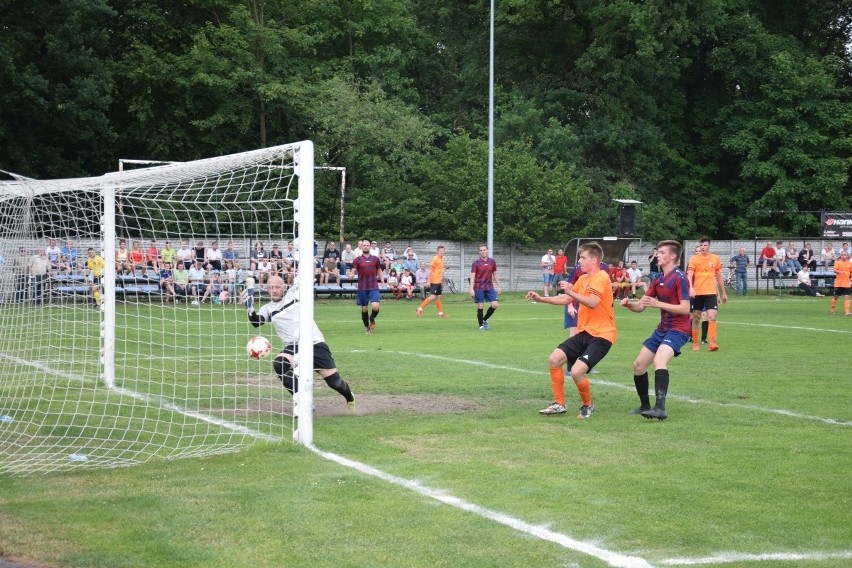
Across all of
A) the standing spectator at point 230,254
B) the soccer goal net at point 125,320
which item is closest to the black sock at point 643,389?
the soccer goal net at point 125,320

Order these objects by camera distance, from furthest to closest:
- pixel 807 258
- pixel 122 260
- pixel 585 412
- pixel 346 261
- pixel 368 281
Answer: pixel 807 258 < pixel 346 261 < pixel 368 281 < pixel 122 260 < pixel 585 412

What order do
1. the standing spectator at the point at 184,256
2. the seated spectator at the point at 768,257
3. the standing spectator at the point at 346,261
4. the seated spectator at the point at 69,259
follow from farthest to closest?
the seated spectator at the point at 768,257 < the standing spectator at the point at 346,261 < the standing spectator at the point at 184,256 < the seated spectator at the point at 69,259

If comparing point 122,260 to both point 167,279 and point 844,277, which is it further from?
point 844,277

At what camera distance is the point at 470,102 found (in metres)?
50.9

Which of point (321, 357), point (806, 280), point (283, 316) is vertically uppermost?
point (283, 316)

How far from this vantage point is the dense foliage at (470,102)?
41500 mm

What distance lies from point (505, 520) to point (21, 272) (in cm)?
937

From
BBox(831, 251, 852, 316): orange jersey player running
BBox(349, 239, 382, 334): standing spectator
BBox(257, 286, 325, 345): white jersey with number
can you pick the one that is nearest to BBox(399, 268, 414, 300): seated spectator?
BBox(349, 239, 382, 334): standing spectator

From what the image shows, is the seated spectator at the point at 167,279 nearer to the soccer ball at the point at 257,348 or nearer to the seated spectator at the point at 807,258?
the soccer ball at the point at 257,348

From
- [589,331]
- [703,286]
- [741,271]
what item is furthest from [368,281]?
[741,271]

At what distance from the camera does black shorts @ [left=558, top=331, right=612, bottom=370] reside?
418 inches

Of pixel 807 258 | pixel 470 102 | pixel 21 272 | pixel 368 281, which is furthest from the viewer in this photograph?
pixel 470 102

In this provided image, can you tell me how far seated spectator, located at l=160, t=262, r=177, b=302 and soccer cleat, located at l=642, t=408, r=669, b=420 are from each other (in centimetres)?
1013

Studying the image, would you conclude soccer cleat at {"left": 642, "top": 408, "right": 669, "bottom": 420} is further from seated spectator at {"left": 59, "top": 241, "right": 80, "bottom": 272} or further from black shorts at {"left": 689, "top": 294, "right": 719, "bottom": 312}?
seated spectator at {"left": 59, "top": 241, "right": 80, "bottom": 272}
